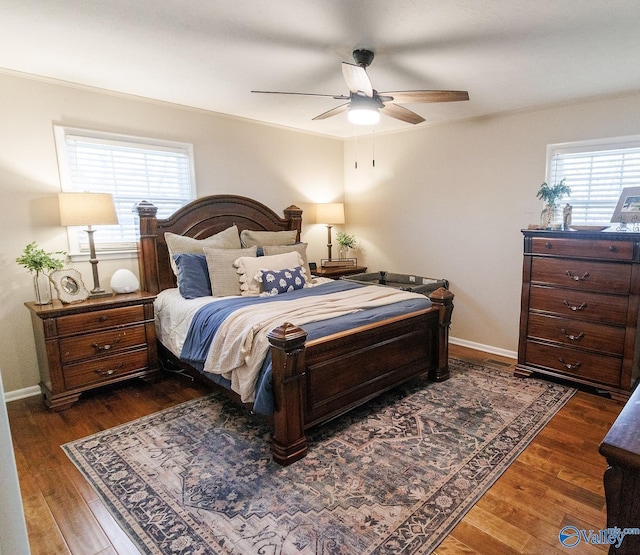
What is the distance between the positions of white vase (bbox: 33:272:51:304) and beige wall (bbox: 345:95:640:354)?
352cm

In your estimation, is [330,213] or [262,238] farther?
[330,213]

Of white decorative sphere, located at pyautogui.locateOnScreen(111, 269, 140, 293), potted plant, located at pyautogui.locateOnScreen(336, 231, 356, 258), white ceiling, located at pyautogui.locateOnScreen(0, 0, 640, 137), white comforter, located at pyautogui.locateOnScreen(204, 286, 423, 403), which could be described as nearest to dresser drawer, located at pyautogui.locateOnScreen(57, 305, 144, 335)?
white decorative sphere, located at pyautogui.locateOnScreen(111, 269, 140, 293)

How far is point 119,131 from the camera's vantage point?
3305 millimetres

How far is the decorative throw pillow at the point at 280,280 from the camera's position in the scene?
127 inches

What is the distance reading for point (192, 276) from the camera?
10.5ft

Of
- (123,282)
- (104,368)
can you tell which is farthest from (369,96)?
(104,368)

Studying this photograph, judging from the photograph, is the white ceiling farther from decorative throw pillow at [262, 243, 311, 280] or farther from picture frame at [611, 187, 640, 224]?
decorative throw pillow at [262, 243, 311, 280]

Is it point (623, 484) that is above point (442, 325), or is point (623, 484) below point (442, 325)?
above

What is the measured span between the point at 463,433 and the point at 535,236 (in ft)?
5.68

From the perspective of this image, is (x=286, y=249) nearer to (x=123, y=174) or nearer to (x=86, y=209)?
(x=123, y=174)

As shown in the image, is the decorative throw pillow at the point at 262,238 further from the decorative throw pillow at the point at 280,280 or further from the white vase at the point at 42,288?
the white vase at the point at 42,288

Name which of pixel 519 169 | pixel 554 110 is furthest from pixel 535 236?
pixel 554 110

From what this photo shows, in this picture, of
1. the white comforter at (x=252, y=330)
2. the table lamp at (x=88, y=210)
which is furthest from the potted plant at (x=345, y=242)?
the table lamp at (x=88, y=210)

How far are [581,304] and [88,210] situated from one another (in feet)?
12.7
